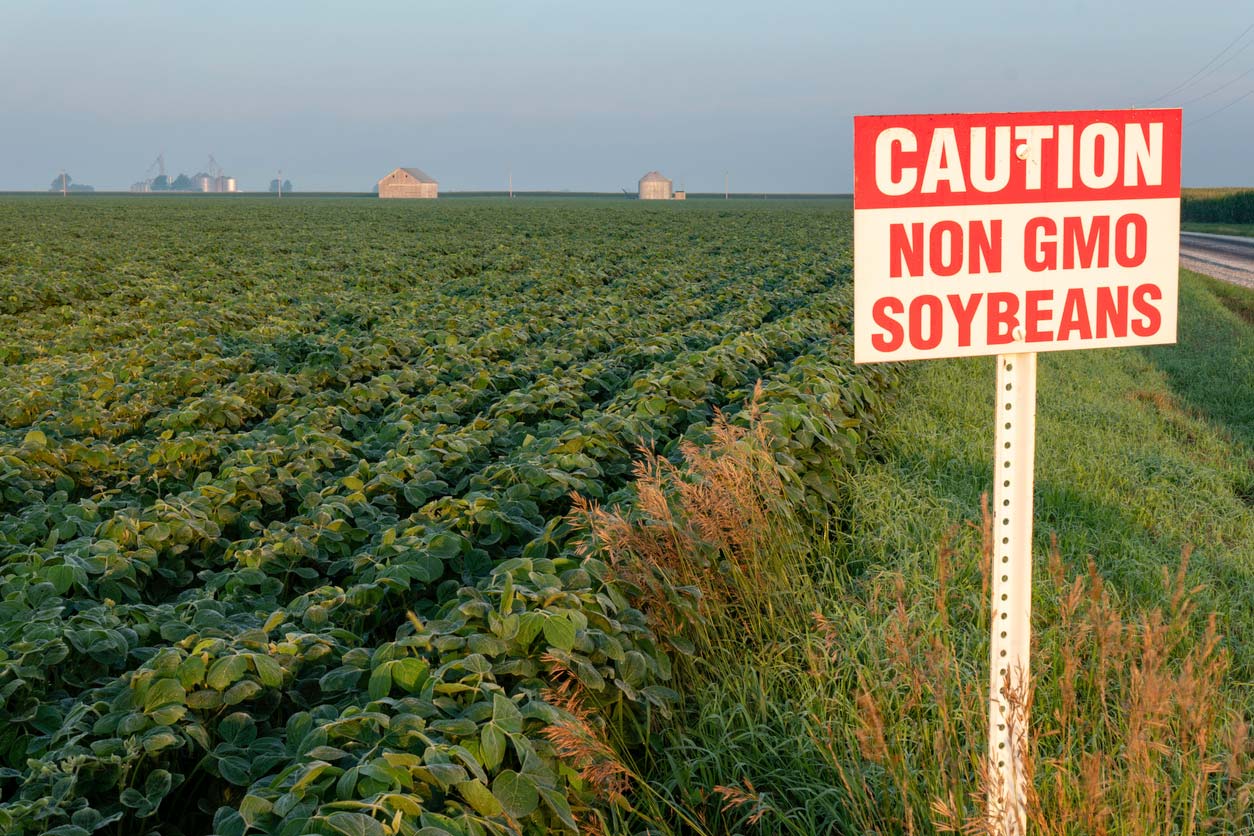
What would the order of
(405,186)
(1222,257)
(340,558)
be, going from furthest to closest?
(405,186) < (1222,257) < (340,558)

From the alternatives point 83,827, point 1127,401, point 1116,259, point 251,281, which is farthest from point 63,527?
point 251,281

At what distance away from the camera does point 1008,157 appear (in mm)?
2404

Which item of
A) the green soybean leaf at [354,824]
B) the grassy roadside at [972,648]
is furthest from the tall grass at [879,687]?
the green soybean leaf at [354,824]

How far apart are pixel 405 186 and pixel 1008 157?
14389 centimetres

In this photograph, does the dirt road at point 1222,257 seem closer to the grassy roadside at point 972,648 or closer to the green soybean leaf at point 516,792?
the grassy roadside at point 972,648

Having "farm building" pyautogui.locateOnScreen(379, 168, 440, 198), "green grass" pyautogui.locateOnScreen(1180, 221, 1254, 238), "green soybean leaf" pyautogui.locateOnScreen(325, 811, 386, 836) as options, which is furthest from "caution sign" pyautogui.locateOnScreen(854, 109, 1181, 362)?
"farm building" pyautogui.locateOnScreen(379, 168, 440, 198)

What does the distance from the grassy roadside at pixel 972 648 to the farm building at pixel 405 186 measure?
449 ft

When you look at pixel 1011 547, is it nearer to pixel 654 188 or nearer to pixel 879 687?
pixel 879 687

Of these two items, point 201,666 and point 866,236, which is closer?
point 866,236

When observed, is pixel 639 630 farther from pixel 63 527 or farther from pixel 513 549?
pixel 63 527

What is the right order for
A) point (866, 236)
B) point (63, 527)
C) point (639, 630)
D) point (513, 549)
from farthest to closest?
point (63, 527)
point (513, 549)
point (639, 630)
point (866, 236)

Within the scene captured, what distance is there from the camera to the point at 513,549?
14.3 ft

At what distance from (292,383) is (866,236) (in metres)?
6.75

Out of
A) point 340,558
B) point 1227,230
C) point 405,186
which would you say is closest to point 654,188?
point 405,186
